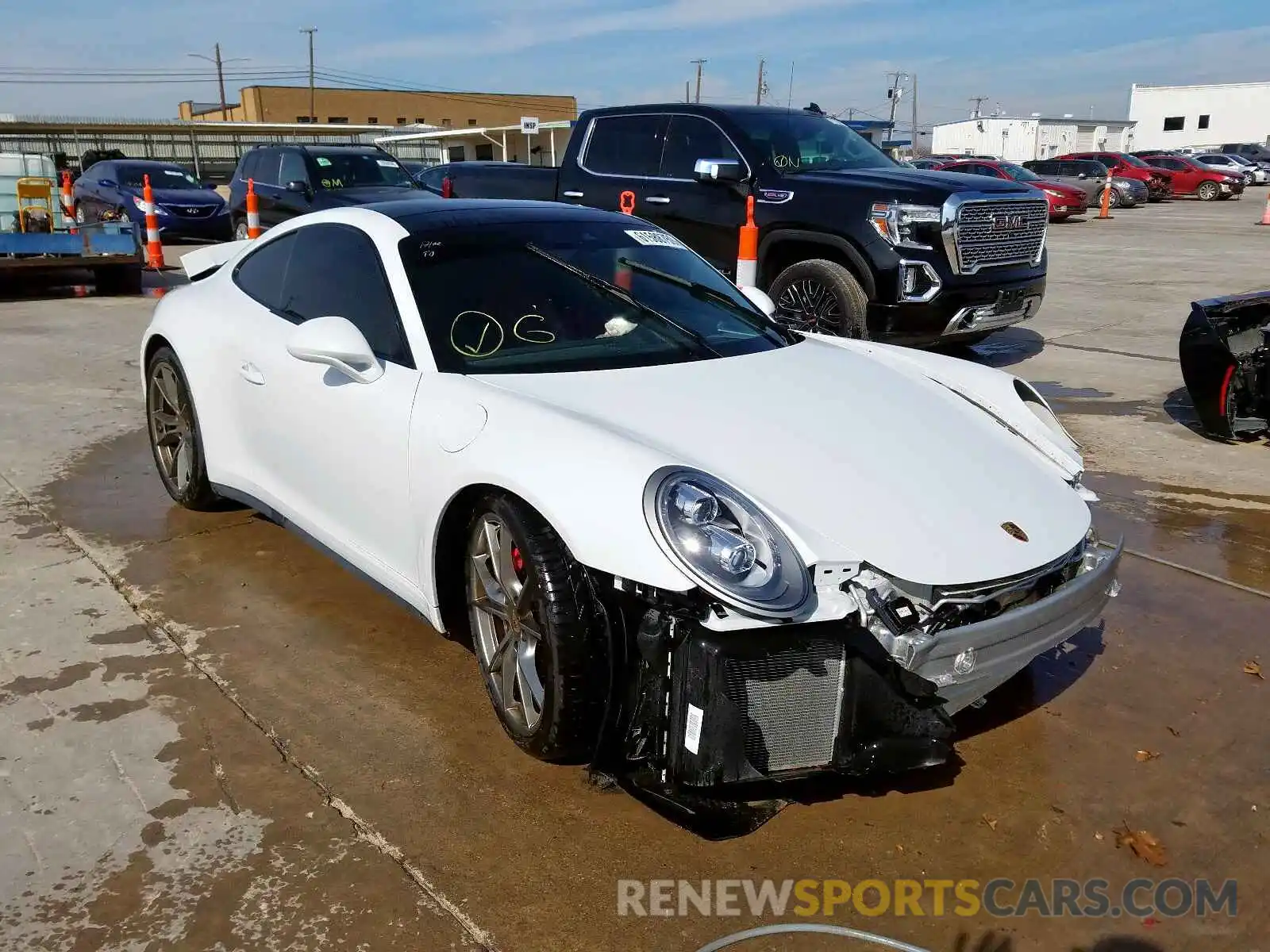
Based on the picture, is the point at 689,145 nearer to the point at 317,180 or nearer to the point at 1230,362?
the point at 1230,362

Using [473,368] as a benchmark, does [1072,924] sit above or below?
below

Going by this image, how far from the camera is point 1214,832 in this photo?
279 centimetres

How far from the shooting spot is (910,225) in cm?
753

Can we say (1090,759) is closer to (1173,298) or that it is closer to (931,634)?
(931,634)

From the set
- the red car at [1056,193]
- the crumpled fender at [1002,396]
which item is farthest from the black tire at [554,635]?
the red car at [1056,193]

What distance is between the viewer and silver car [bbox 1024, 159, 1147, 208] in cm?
3178

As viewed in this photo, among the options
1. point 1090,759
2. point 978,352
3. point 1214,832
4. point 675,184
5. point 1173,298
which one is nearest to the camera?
point 1214,832

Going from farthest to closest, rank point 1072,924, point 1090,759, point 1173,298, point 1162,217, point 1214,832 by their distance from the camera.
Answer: point 1162,217 → point 1173,298 → point 1090,759 → point 1214,832 → point 1072,924

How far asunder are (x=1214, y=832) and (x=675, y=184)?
677cm

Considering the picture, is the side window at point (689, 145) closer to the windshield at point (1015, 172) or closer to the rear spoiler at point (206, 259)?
the rear spoiler at point (206, 259)

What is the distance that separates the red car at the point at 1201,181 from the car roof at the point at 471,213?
3739cm

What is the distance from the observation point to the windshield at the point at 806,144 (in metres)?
8.32

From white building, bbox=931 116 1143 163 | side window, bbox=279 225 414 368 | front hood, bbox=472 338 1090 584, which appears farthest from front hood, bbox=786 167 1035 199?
white building, bbox=931 116 1143 163

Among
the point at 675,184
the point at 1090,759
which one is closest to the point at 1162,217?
the point at 675,184
